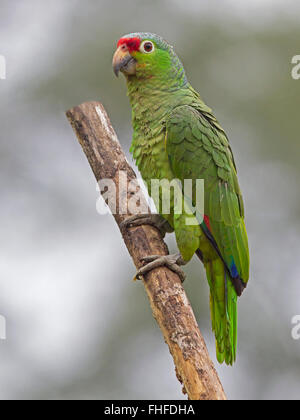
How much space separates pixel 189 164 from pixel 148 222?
40 cm

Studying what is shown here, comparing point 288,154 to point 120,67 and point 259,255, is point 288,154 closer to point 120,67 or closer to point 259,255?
point 259,255

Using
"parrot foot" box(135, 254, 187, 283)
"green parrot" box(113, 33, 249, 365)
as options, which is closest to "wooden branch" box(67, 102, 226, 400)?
"parrot foot" box(135, 254, 187, 283)

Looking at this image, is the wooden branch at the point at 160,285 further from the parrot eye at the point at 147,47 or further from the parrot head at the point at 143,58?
the parrot eye at the point at 147,47

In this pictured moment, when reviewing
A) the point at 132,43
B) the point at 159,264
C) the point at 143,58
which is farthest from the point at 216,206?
the point at 132,43

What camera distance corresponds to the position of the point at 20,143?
7273mm

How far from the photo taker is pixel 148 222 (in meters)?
3.60

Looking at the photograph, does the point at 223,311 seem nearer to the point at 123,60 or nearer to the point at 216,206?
the point at 216,206

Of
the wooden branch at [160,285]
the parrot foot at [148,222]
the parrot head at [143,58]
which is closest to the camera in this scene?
the wooden branch at [160,285]

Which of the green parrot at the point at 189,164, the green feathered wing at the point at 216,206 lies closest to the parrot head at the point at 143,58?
the green parrot at the point at 189,164

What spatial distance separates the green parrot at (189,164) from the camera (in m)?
3.58

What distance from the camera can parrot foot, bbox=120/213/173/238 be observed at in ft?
11.7

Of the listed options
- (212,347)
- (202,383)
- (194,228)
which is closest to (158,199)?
(194,228)

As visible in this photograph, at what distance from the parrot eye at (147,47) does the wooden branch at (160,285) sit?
42 centimetres
